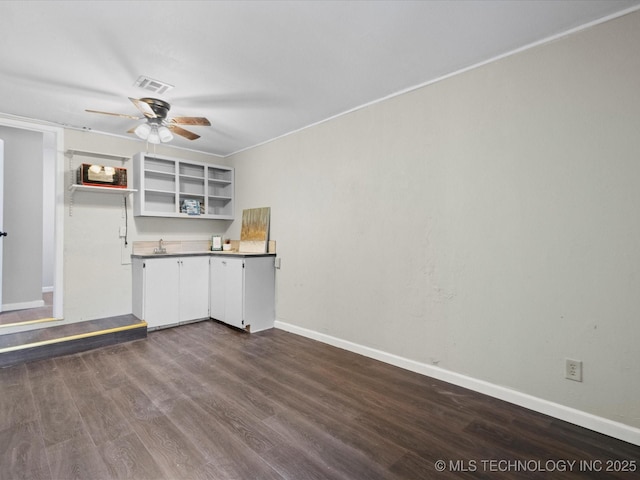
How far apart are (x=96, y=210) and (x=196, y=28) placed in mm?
3044

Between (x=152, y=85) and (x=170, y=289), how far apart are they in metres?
2.46

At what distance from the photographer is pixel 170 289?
13.5 ft

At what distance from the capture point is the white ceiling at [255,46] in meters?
1.86

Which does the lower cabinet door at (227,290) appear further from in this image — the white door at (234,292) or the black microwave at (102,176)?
the black microwave at (102,176)

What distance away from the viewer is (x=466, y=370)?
2506mm

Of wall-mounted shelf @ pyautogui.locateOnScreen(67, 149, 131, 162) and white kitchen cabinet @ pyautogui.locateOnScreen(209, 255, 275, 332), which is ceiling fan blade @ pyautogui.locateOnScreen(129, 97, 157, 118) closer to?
wall-mounted shelf @ pyautogui.locateOnScreen(67, 149, 131, 162)

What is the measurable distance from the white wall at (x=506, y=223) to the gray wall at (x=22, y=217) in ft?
14.8

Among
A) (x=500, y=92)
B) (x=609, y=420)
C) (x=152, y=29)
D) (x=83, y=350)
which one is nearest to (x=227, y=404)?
(x=83, y=350)

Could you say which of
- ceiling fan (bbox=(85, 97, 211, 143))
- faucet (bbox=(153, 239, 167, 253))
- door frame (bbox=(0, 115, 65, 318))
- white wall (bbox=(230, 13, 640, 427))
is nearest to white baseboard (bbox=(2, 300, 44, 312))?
door frame (bbox=(0, 115, 65, 318))

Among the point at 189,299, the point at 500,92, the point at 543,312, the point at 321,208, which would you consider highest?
the point at 500,92

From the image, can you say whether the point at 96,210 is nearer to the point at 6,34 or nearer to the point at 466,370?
the point at 6,34

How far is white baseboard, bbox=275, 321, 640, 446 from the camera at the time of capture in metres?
1.88

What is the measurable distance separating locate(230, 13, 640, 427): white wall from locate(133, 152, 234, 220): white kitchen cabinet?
219cm

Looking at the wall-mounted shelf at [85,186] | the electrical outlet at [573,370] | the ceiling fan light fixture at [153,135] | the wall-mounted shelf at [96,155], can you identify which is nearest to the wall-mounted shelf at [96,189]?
the wall-mounted shelf at [85,186]
